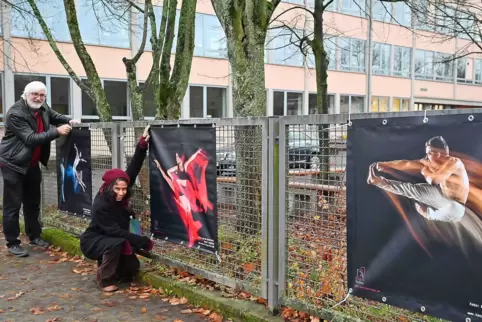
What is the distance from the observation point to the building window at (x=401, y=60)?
35219 mm

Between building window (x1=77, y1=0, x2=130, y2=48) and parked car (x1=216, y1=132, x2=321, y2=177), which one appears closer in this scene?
parked car (x1=216, y1=132, x2=321, y2=177)

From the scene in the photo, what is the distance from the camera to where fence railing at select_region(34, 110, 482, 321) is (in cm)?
334

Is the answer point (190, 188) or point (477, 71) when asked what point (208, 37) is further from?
point (477, 71)

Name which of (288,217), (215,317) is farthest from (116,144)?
(288,217)

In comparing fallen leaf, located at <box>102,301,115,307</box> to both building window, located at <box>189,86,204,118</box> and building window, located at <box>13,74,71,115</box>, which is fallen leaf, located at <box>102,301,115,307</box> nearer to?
building window, located at <box>13,74,71,115</box>

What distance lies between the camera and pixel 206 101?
26.7 meters

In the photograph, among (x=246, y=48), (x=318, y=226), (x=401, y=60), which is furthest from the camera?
(x=401, y=60)

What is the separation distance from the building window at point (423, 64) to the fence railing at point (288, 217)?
117 feet

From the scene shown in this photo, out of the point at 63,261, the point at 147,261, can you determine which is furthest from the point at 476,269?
the point at 63,261

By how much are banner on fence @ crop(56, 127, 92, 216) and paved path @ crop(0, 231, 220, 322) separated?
2.75 feet

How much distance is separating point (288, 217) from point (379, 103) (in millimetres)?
32647

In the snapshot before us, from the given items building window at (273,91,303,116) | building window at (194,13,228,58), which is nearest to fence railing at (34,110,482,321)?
building window at (194,13,228,58)

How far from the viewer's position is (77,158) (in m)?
6.28

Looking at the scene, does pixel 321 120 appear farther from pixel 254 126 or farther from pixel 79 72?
pixel 79 72
